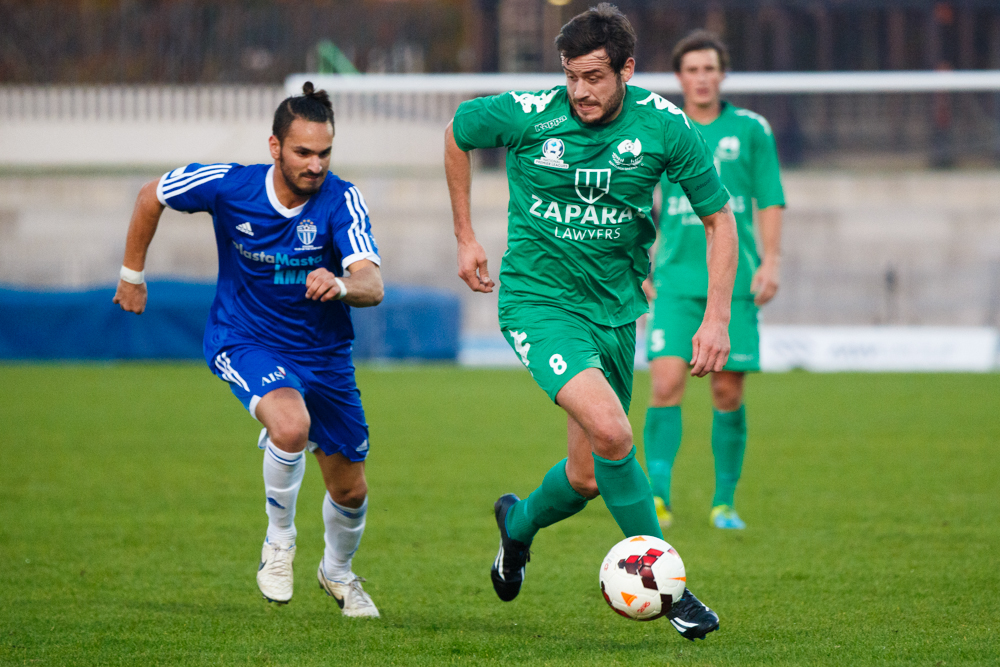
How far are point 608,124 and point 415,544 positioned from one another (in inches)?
99.8

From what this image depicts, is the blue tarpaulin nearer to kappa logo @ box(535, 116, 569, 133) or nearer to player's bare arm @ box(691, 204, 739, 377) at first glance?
kappa logo @ box(535, 116, 569, 133)

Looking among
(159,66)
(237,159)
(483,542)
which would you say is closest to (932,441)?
(483,542)

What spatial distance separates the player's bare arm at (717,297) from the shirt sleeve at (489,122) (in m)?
0.76

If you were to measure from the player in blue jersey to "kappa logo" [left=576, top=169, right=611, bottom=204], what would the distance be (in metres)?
0.81

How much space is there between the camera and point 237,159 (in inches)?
735

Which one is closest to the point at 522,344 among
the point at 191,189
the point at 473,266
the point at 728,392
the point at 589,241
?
the point at 473,266

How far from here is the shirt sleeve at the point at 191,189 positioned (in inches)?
176

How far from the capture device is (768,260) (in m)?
6.17

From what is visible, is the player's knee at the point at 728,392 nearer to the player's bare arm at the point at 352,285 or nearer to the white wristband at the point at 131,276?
the player's bare arm at the point at 352,285

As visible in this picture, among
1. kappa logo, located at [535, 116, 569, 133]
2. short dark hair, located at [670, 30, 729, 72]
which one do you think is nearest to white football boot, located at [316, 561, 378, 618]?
kappa logo, located at [535, 116, 569, 133]

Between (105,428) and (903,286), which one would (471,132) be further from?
(903,286)

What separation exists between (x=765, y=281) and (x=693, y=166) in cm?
222

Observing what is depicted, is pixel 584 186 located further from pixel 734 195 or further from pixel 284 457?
pixel 734 195

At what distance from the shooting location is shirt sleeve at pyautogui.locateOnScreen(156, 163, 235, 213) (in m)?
4.48
